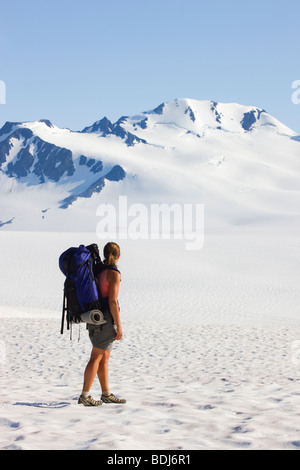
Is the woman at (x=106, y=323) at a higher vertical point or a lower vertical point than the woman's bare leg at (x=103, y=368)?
higher

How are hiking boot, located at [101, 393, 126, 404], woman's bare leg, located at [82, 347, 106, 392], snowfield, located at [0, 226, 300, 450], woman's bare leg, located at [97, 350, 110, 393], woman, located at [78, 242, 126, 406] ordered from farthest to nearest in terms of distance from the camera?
hiking boot, located at [101, 393, 126, 404] → woman's bare leg, located at [97, 350, 110, 393] → woman's bare leg, located at [82, 347, 106, 392] → woman, located at [78, 242, 126, 406] → snowfield, located at [0, 226, 300, 450]

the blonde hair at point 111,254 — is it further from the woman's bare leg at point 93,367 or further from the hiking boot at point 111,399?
the hiking boot at point 111,399

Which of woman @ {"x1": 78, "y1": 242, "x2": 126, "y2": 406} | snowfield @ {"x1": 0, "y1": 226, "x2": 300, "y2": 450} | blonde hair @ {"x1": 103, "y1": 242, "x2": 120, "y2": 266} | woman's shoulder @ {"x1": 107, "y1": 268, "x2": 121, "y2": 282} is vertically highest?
blonde hair @ {"x1": 103, "y1": 242, "x2": 120, "y2": 266}

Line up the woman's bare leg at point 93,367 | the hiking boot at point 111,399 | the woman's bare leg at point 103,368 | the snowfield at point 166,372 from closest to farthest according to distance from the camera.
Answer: the snowfield at point 166,372 → the woman's bare leg at point 93,367 → the woman's bare leg at point 103,368 → the hiking boot at point 111,399

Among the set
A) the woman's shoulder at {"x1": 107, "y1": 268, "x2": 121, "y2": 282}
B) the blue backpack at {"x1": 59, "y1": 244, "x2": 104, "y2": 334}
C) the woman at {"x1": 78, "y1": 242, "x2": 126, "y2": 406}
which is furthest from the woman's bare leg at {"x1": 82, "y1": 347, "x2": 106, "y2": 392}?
the woman's shoulder at {"x1": 107, "y1": 268, "x2": 121, "y2": 282}

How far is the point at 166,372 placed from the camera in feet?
30.0

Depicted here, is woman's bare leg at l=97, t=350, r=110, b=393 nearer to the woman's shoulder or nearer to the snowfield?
the snowfield

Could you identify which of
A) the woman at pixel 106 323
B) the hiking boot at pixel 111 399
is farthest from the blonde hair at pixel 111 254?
the hiking boot at pixel 111 399

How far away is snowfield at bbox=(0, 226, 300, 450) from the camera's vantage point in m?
4.87

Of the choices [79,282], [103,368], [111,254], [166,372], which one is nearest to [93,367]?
[103,368]

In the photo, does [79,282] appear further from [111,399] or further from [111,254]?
[111,399]

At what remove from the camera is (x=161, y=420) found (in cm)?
538

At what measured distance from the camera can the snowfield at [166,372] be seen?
4867 mm

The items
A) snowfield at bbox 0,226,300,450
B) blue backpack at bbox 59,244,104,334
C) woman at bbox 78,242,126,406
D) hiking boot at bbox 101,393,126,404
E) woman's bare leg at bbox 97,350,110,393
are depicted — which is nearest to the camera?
snowfield at bbox 0,226,300,450
